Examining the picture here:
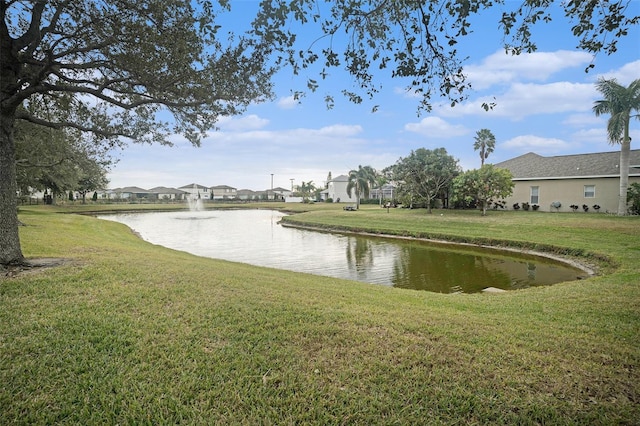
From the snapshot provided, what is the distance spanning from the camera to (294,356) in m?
3.74

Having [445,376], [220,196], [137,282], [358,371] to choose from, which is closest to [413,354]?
[445,376]

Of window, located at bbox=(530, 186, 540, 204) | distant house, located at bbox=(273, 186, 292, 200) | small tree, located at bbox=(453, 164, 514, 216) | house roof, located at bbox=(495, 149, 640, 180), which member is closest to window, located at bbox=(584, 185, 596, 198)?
house roof, located at bbox=(495, 149, 640, 180)

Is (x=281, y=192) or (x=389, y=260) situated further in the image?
(x=281, y=192)

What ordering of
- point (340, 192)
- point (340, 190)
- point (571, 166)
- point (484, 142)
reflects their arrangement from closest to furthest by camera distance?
point (571, 166) < point (484, 142) < point (340, 190) < point (340, 192)

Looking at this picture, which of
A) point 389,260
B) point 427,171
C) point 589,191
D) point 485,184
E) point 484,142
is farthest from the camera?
point 484,142

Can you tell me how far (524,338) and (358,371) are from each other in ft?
8.17

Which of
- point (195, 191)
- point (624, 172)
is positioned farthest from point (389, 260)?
point (195, 191)

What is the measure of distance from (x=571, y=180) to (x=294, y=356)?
31.4m

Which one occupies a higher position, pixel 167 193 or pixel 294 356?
pixel 167 193

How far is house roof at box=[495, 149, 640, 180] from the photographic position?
25.9 m

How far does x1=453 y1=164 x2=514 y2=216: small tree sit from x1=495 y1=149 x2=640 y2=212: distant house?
1.92 meters

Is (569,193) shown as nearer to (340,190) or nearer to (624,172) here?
(624,172)

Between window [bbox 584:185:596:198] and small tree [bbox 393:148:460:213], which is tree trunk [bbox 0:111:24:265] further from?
window [bbox 584:185:596:198]

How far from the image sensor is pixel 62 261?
771 cm
